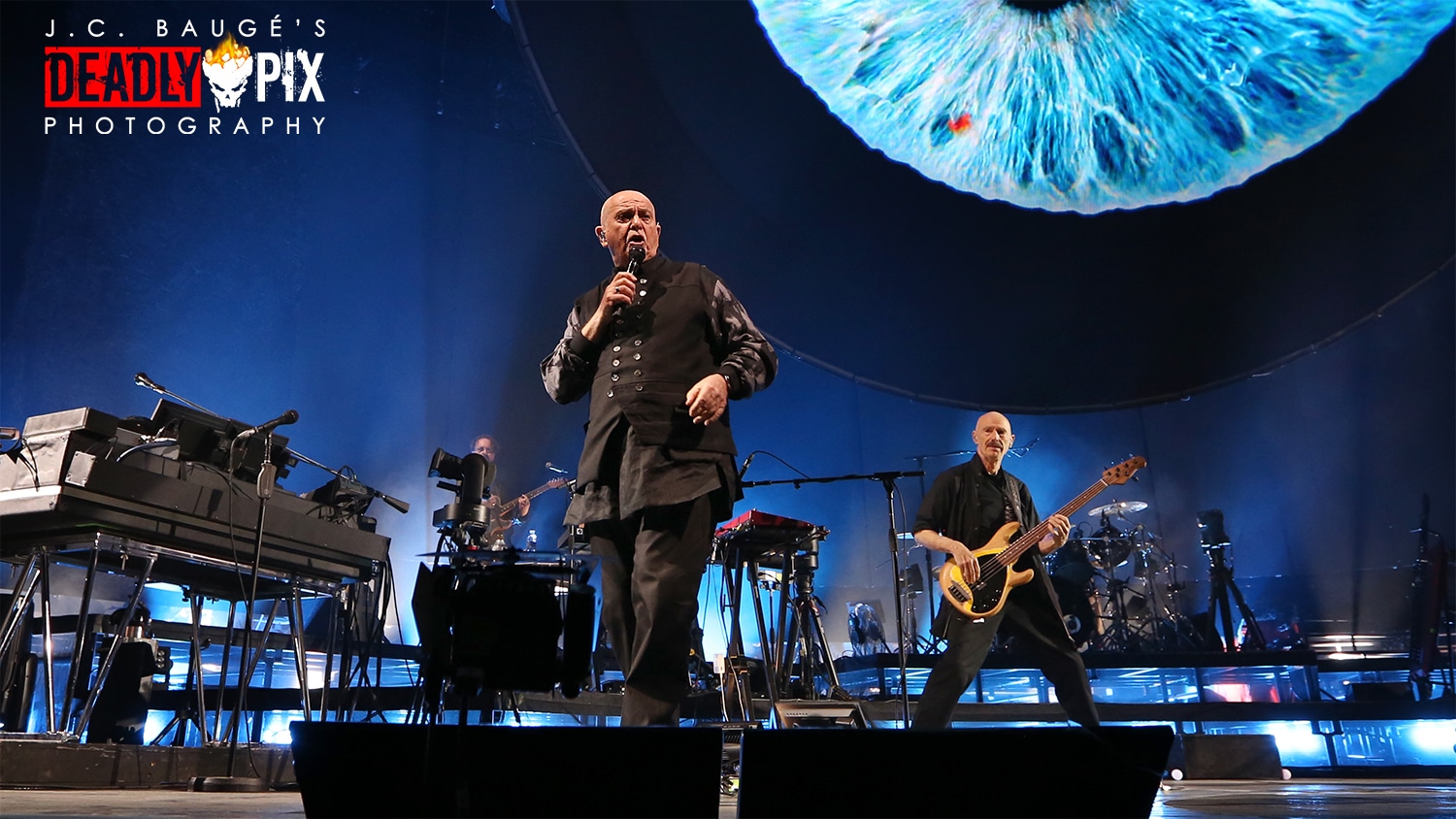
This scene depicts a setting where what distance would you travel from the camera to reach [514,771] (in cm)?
116

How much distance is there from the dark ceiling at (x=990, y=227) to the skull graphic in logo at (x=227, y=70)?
3542 millimetres

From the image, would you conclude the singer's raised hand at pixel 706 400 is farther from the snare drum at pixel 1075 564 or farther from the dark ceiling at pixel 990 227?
the snare drum at pixel 1075 564

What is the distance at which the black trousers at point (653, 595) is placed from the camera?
65.4 inches

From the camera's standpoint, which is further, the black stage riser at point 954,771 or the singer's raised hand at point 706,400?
the singer's raised hand at point 706,400

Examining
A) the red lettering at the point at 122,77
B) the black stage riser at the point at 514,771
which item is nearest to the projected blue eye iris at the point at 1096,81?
the black stage riser at the point at 514,771

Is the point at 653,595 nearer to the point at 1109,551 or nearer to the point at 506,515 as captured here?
the point at 506,515

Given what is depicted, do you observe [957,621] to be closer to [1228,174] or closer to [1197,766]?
[1197,766]

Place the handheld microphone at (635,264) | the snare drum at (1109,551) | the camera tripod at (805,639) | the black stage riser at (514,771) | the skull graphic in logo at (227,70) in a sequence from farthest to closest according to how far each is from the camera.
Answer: the skull graphic in logo at (227,70), the snare drum at (1109,551), the camera tripod at (805,639), the handheld microphone at (635,264), the black stage riser at (514,771)

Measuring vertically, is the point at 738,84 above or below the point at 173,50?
below

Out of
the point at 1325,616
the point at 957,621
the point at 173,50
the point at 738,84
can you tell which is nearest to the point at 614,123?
the point at 738,84

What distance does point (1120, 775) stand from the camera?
1.19 m

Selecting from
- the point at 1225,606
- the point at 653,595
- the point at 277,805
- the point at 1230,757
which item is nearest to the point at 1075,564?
the point at 1225,606

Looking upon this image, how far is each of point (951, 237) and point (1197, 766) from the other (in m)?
2.86

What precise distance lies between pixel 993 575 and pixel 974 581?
79mm
